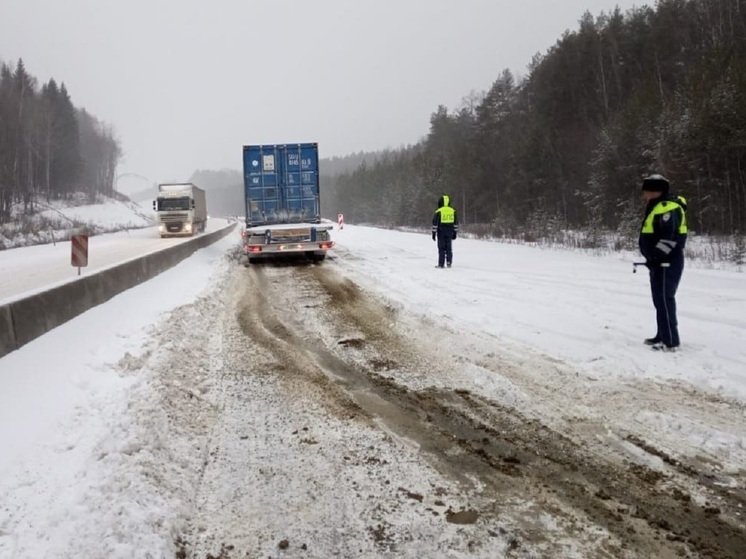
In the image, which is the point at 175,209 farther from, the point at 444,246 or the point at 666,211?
the point at 666,211

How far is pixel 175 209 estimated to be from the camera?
33500 millimetres

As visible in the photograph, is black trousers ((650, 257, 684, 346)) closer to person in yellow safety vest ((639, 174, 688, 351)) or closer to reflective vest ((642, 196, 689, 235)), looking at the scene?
person in yellow safety vest ((639, 174, 688, 351))

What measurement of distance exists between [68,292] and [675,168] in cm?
3569

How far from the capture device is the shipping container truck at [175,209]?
3325cm

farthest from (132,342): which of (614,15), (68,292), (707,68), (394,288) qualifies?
A: (614,15)

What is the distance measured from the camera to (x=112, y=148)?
110m

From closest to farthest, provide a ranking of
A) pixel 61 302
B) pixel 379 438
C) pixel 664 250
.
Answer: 1. pixel 379 438
2. pixel 664 250
3. pixel 61 302

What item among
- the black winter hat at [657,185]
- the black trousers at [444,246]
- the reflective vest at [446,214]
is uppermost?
the reflective vest at [446,214]

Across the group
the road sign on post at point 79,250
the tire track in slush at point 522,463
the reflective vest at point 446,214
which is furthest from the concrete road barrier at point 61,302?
the reflective vest at point 446,214

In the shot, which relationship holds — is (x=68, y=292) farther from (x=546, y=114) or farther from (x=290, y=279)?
(x=546, y=114)

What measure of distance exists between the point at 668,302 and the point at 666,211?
1052 mm

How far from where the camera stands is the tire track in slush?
2.53 m

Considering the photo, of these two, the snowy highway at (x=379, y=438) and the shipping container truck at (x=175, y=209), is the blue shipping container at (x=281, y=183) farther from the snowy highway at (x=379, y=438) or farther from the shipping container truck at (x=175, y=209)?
the shipping container truck at (x=175, y=209)

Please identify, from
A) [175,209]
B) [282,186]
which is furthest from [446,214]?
[175,209]
